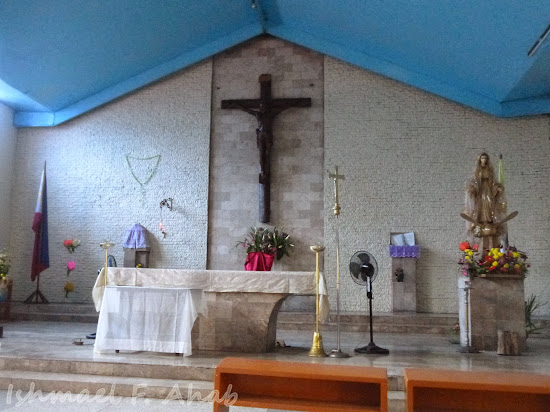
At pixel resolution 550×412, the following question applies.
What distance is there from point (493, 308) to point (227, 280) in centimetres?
341

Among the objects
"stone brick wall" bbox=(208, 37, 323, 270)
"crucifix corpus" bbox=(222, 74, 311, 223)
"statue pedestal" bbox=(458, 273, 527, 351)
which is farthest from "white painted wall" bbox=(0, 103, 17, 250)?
"statue pedestal" bbox=(458, 273, 527, 351)

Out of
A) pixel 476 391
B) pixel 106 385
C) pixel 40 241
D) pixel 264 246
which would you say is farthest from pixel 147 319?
pixel 40 241

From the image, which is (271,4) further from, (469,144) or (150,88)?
(469,144)

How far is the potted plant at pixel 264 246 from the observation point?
31.6 ft

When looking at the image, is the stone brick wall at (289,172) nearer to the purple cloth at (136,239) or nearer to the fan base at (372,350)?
the purple cloth at (136,239)

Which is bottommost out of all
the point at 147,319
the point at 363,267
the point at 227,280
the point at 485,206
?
the point at 147,319

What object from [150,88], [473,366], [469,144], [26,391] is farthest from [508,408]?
[150,88]

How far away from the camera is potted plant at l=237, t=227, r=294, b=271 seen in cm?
964

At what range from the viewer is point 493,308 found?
636 centimetres

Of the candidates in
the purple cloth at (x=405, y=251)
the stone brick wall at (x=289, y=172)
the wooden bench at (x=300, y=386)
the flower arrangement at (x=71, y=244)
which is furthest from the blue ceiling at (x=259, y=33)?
the wooden bench at (x=300, y=386)

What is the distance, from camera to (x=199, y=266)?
10531mm

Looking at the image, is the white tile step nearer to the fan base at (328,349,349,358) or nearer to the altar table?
the altar table

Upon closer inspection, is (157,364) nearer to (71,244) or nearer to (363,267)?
(363,267)

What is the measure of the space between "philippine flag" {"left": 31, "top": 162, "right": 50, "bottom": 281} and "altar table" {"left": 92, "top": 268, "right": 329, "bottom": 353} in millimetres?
5252
